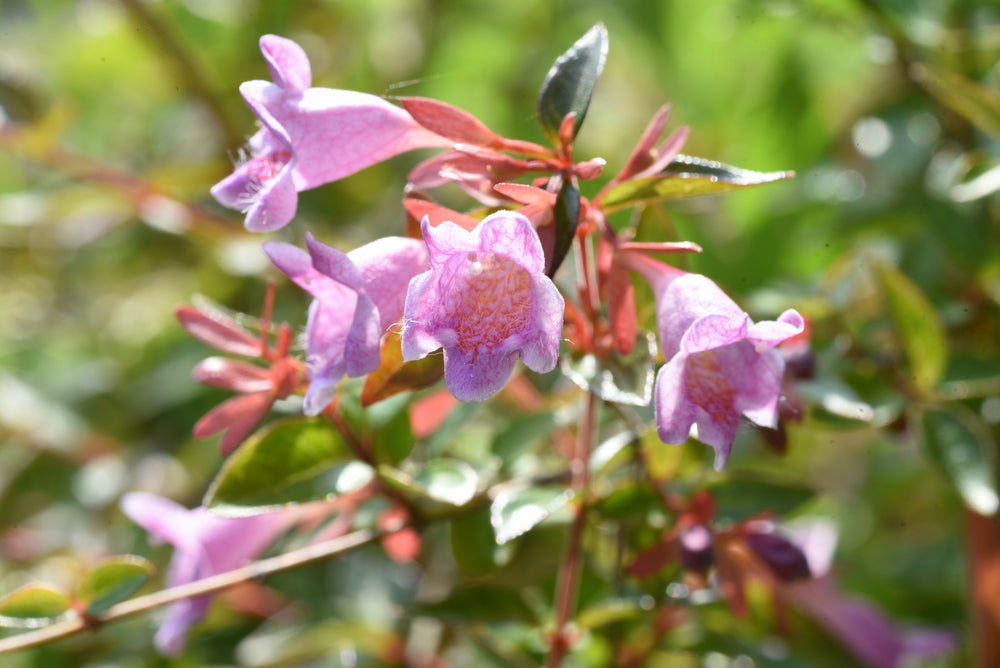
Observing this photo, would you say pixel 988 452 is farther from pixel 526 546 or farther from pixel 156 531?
pixel 156 531

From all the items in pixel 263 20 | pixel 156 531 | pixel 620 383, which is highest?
pixel 620 383

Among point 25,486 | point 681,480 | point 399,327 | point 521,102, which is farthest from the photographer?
point 521,102

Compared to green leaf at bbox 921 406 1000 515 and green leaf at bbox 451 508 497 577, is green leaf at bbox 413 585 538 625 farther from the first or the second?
green leaf at bbox 921 406 1000 515

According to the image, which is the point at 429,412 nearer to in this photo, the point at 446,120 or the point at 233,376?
the point at 233,376

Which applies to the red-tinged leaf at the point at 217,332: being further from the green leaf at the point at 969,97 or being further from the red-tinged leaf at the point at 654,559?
the green leaf at the point at 969,97

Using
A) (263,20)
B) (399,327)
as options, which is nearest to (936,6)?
(399,327)

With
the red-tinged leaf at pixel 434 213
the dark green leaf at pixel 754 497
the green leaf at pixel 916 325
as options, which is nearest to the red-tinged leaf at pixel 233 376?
the red-tinged leaf at pixel 434 213
